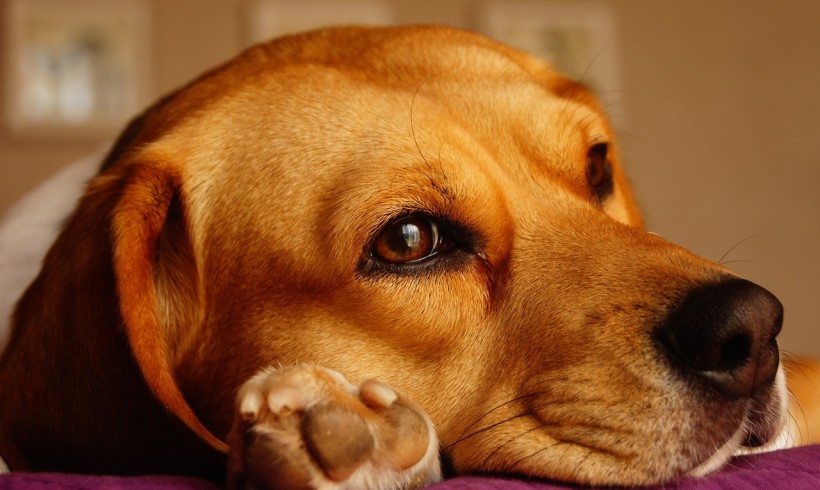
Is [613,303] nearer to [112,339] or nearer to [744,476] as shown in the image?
[744,476]

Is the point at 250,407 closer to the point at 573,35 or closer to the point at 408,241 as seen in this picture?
the point at 408,241

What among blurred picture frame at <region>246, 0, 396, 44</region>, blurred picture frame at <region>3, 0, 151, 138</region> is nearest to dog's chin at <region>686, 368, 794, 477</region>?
blurred picture frame at <region>246, 0, 396, 44</region>

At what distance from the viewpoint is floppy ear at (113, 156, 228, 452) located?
1464mm

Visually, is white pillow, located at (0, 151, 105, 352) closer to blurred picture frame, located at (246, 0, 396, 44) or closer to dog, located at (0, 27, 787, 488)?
dog, located at (0, 27, 787, 488)

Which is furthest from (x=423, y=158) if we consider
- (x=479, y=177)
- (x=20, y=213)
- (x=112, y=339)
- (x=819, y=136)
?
(x=819, y=136)

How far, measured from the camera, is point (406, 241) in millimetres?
1622

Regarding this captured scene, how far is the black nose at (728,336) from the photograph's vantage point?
127 cm

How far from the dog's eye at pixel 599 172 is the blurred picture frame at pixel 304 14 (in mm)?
3942

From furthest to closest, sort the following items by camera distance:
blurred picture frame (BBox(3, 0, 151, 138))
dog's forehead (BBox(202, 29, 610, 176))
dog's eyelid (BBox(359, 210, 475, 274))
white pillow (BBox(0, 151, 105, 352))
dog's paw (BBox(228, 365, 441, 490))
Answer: blurred picture frame (BBox(3, 0, 151, 138)) → white pillow (BBox(0, 151, 105, 352)) → dog's forehead (BBox(202, 29, 610, 176)) → dog's eyelid (BBox(359, 210, 475, 274)) → dog's paw (BBox(228, 365, 441, 490))

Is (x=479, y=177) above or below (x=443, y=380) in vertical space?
above

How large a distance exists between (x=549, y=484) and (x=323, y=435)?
0.41 metres

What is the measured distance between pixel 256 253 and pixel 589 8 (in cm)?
526

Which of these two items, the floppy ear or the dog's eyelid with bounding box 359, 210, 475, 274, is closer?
the floppy ear

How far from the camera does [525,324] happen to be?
153cm
